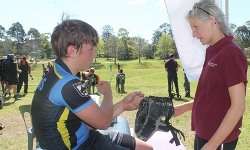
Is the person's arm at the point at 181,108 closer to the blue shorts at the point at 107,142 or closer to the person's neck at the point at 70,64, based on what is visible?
the blue shorts at the point at 107,142

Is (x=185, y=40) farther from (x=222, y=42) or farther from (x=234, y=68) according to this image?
(x=234, y=68)

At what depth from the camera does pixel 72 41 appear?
217 centimetres

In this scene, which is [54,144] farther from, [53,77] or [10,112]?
[10,112]

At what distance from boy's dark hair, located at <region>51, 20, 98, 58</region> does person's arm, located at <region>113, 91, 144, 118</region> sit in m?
0.82

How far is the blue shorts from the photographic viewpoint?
2.26 metres

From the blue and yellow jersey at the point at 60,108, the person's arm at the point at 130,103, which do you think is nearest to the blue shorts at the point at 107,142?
the blue and yellow jersey at the point at 60,108

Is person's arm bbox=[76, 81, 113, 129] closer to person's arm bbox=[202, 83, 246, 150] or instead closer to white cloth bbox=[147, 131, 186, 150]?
person's arm bbox=[202, 83, 246, 150]

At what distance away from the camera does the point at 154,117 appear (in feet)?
8.55

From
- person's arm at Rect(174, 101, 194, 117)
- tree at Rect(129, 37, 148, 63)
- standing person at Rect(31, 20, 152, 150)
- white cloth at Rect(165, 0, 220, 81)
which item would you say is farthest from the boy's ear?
tree at Rect(129, 37, 148, 63)

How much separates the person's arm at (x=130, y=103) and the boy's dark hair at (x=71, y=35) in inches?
32.1

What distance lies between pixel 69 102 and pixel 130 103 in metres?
0.97

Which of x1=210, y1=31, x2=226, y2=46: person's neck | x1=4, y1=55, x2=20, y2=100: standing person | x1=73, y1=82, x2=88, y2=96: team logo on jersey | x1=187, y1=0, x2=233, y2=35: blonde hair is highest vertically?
x1=187, y1=0, x2=233, y2=35: blonde hair

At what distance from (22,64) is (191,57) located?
49.0ft

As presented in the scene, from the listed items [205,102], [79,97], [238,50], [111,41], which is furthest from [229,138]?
[111,41]
